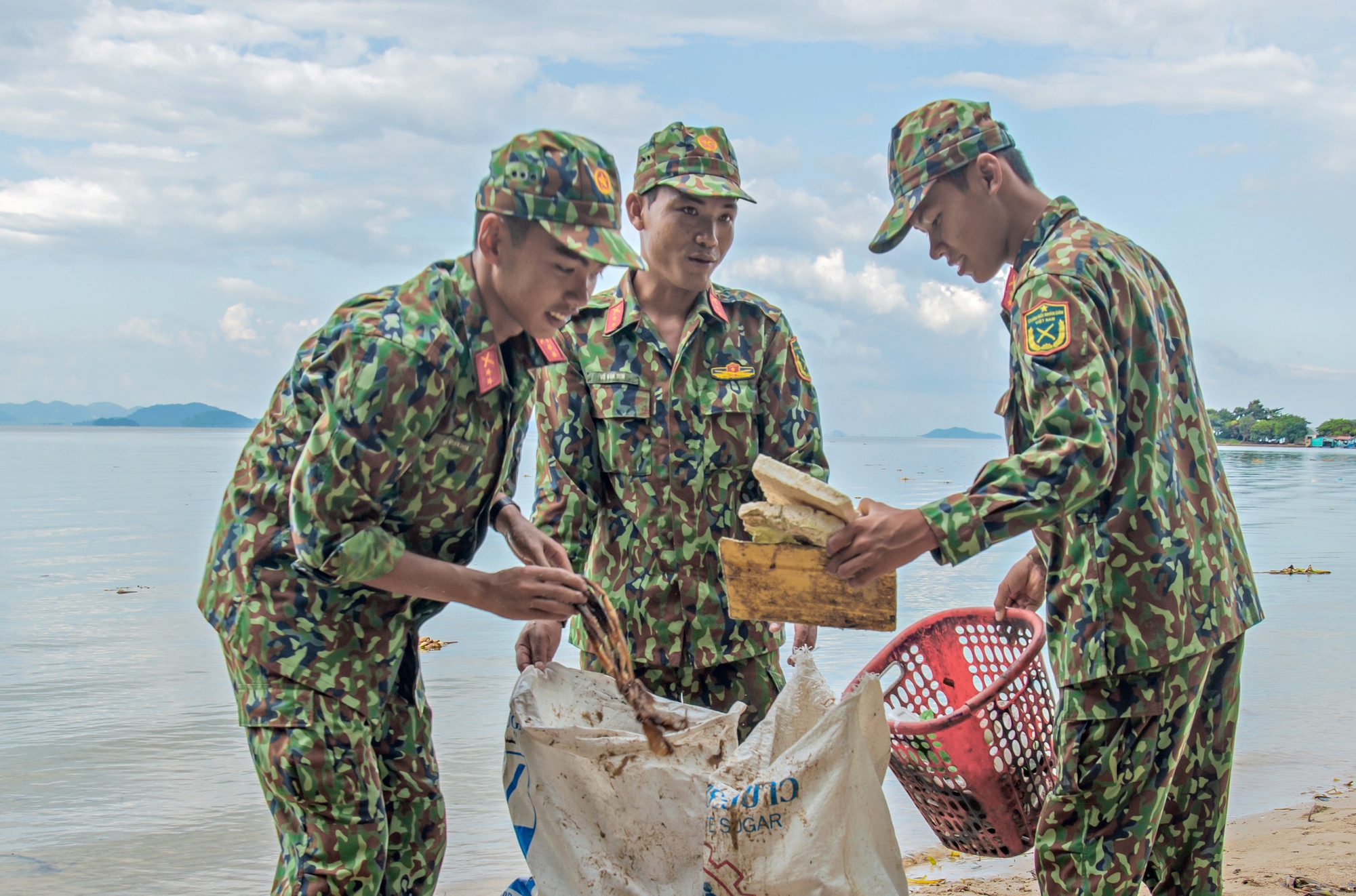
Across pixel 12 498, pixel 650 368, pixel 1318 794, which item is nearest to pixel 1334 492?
pixel 1318 794

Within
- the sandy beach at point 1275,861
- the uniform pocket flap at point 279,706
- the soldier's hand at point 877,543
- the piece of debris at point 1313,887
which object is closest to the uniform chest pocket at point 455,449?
the uniform pocket flap at point 279,706

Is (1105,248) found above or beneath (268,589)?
above

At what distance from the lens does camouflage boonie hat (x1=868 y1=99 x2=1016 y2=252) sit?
2.42 metres

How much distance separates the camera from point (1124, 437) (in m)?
2.25

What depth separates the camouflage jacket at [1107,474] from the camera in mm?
2111

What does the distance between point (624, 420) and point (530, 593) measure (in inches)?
34.6

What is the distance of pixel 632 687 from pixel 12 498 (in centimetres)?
2105

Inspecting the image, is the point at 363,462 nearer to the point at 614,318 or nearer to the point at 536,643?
the point at 536,643

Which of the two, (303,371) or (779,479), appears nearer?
(303,371)

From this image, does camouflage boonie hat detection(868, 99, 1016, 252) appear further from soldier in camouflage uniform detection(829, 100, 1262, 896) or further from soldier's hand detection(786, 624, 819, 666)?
soldier's hand detection(786, 624, 819, 666)

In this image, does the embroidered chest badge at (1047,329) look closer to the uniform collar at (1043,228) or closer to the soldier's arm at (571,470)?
the uniform collar at (1043,228)

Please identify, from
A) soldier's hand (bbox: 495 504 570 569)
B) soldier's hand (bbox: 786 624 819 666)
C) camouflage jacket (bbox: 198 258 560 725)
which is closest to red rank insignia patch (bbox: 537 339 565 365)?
camouflage jacket (bbox: 198 258 560 725)

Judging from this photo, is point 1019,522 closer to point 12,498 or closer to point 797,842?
point 797,842

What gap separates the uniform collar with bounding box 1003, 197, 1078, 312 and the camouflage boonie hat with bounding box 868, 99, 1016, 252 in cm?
18
